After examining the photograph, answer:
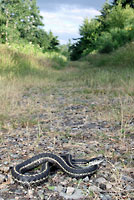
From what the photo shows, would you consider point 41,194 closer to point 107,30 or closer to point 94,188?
point 94,188

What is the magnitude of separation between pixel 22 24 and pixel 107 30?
16686 millimetres

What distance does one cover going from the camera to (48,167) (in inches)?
96.4

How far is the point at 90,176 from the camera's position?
2.34m

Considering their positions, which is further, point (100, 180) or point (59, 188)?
point (100, 180)

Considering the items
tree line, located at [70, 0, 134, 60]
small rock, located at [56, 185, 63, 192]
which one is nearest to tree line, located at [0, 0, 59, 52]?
tree line, located at [70, 0, 134, 60]

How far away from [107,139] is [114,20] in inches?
1365

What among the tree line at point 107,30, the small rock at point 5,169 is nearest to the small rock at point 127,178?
the small rock at point 5,169

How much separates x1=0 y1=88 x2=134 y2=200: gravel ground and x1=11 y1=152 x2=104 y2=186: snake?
2.6 inches

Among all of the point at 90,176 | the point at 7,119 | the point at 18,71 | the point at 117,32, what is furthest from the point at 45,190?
the point at 117,32

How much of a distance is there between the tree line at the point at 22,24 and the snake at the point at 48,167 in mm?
23075

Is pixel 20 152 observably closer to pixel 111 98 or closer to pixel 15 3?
pixel 111 98

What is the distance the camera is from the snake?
2.22 m

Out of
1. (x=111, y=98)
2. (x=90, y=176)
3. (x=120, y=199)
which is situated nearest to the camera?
(x=120, y=199)

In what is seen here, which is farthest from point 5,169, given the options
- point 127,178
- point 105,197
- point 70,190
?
point 127,178
